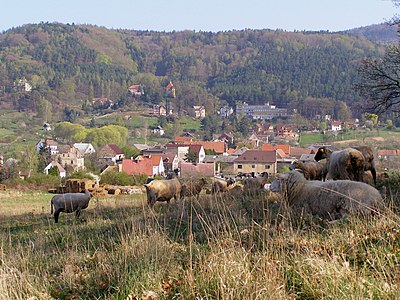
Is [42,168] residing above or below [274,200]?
below

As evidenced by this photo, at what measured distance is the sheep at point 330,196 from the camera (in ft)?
24.9

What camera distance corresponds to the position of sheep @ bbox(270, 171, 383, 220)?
299 inches

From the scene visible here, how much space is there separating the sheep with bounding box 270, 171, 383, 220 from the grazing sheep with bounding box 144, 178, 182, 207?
663 cm

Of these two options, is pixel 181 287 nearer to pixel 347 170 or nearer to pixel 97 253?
pixel 97 253

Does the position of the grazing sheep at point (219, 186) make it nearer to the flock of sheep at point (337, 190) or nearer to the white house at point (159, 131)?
the flock of sheep at point (337, 190)

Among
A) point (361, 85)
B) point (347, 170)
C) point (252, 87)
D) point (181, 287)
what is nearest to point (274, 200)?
point (347, 170)

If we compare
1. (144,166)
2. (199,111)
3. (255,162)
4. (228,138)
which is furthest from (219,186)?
(199,111)

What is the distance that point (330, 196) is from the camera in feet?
26.3

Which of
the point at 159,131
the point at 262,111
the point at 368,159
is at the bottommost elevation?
the point at 159,131

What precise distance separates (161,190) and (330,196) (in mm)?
8163

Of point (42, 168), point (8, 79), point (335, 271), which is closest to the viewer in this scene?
point (335, 271)

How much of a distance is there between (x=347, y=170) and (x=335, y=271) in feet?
23.7

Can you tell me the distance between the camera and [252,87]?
652 ft

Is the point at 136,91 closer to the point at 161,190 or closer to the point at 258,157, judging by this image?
the point at 258,157
